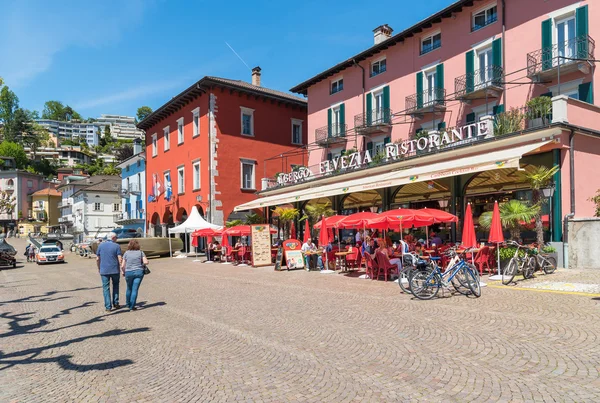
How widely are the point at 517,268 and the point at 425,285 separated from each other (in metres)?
3.37

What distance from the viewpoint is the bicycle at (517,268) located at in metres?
11.3

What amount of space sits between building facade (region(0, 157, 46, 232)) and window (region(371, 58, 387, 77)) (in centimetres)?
8943

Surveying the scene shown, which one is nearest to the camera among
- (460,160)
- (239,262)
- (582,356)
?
(582,356)

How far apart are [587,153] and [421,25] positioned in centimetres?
1102

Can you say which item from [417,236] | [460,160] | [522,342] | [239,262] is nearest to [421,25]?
[460,160]

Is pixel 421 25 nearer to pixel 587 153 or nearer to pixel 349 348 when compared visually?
pixel 587 153

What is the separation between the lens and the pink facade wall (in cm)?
1805

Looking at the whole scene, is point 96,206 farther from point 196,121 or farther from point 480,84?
point 480,84

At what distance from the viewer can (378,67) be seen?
26.1 metres

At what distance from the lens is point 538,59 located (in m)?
17.8

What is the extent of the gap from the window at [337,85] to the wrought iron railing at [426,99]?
6118mm

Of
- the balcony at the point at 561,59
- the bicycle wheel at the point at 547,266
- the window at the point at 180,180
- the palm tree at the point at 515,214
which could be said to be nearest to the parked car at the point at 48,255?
the window at the point at 180,180

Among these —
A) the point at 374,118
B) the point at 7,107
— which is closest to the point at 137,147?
the point at 374,118

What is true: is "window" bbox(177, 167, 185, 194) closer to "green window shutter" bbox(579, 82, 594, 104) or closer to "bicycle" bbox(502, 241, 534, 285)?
"green window shutter" bbox(579, 82, 594, 104)
